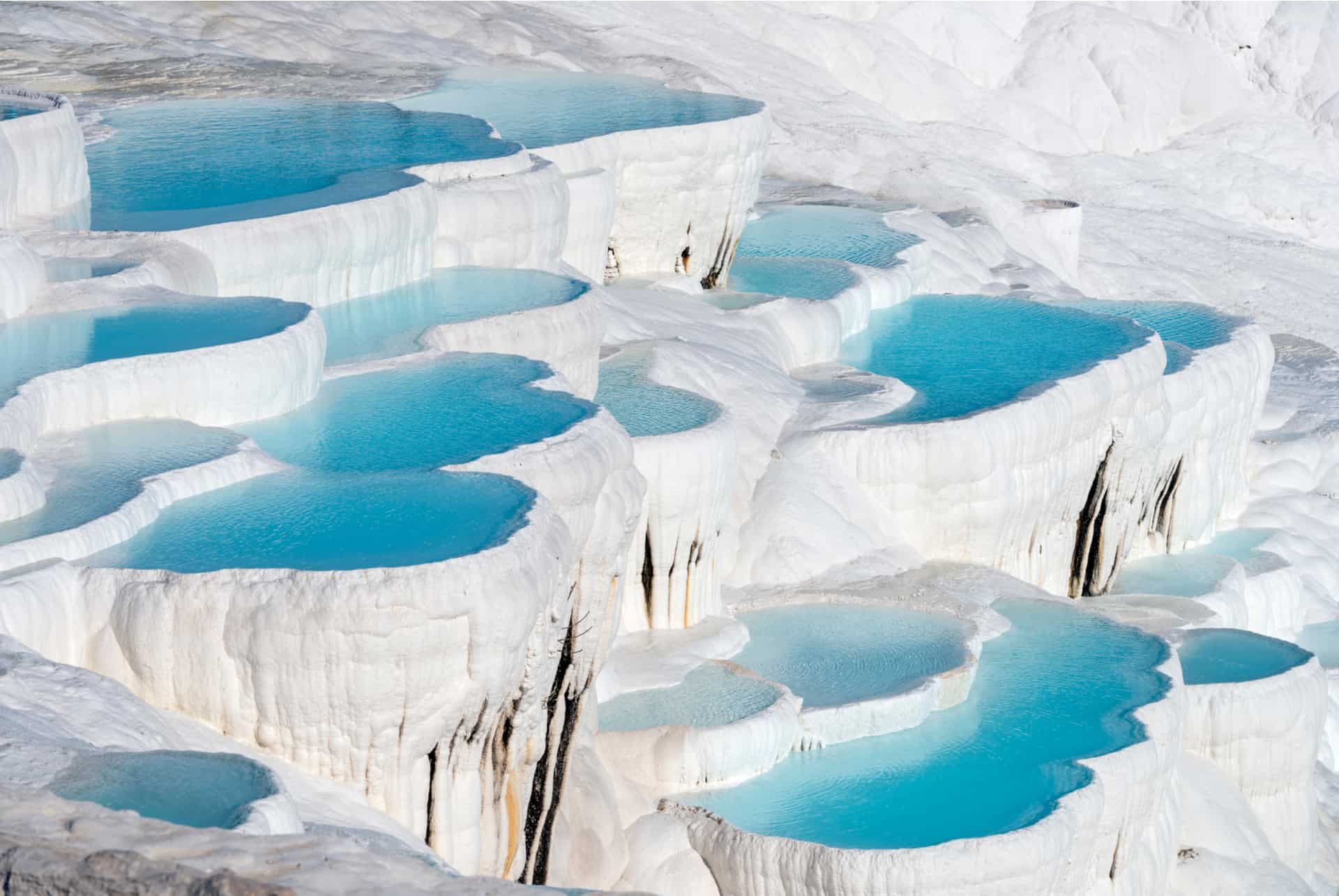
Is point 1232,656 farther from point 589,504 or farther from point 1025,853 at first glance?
point 589,504

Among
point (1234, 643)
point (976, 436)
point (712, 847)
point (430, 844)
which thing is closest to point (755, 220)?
point (976, 436)

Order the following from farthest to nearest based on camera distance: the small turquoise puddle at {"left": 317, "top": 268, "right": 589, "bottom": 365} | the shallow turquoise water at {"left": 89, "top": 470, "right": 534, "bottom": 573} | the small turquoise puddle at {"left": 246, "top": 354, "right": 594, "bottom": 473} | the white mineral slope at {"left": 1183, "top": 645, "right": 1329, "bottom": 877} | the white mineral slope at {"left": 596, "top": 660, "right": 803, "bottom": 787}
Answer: the white mineral slope at {"left": 1183, "top": 645, "right": 1329, "bottom": 877}
the small turquoise puddle at {"left": 317, "top": 268, "right": 589, "bottom": 365}
the white mineral slope at {"left": 596, "top": 660, "right": 803, "bottom": 787}
the small turquoise puddle at {"left": 246, "top": 354, "right": 594, "bottom": 473}
the shallow turquoise water at {"left": 89, "top": 470, "right": 534, "bottom": 573}

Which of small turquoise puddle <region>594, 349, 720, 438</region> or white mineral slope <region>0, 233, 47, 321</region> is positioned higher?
white mineral slope <region>0, 233, 47, 321</region>

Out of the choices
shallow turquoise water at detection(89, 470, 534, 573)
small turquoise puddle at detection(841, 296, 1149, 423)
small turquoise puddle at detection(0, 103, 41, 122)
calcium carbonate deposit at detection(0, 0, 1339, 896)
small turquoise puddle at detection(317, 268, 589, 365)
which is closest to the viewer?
calcium carbonate deposit at detection(0, 0, 1339, 896)

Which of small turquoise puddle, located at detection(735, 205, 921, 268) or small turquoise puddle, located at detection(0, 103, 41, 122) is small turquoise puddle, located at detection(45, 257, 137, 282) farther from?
small turquoise puddle, located at detection(735, 205, 921, 268)

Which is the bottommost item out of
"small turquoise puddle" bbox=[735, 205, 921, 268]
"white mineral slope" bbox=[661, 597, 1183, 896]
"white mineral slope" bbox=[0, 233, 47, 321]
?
"white mineral slope" bbox=[661, 597, 1183, 896]

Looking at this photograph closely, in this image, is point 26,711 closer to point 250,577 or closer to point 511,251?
point 250,577

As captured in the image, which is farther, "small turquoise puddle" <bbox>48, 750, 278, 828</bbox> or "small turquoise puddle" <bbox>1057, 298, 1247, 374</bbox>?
"small turquoise puddle" <bbox>1057, 298, 1247, 374</bbox>

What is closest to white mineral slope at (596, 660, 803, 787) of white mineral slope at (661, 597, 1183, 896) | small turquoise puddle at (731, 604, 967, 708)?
white mineral slope at (661, 597, 1183, 896)
